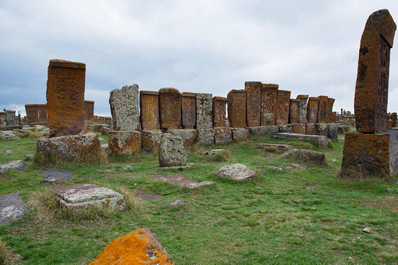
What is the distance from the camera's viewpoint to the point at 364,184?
4605mm

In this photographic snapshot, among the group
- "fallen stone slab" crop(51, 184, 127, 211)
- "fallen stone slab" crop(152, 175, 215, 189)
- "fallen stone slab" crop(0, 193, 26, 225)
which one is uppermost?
"fallen stone slab" crop(51, 184, 127, 211)

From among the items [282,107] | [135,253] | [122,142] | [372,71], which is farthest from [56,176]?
[282,107]

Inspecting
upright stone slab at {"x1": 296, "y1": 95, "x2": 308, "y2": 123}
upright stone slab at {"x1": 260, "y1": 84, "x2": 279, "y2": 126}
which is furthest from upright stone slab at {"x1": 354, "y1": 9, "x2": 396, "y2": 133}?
upright stone slab at {"x1": 296, "y1": 95, "x2": 308, "y2": 123}

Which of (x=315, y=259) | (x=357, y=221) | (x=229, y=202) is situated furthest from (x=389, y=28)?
(x=315, y=259)

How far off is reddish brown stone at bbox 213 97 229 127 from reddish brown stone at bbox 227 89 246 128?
388 mm

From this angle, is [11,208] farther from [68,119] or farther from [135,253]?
[68,119]

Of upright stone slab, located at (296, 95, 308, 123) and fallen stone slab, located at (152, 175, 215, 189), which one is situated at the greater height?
upright stone slab, located at (296, 95, 308, 123)

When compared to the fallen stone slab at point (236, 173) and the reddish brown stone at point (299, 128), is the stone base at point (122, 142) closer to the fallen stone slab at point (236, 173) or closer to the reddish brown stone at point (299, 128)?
the fallen stone slab at point (236, 173)

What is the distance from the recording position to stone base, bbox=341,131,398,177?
4.86 metres

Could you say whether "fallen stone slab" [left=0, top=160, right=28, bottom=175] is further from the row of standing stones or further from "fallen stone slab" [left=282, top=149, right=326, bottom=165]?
"fallen stone slab" [left=282, top=149, right=326, bottom=165]

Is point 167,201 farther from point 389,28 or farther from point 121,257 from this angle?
point 389,28

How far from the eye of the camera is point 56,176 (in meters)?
4.75

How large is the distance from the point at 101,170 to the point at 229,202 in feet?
10.2

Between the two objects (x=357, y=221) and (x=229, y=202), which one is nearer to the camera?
(x=357, y=221)
